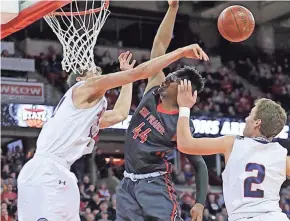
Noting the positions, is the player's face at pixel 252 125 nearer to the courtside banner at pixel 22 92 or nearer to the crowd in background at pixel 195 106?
the crowd in background at pixel 195 106

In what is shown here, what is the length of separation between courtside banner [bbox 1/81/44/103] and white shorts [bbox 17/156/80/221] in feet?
30.5

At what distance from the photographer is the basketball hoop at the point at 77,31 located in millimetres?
5922

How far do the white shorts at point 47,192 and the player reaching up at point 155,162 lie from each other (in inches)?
17.9

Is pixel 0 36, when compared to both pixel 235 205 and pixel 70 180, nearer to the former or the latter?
pixel 70 180

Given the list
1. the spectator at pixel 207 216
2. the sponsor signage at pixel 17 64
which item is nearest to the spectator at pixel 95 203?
the spectator at pixel 207 216

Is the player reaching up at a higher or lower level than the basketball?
lower

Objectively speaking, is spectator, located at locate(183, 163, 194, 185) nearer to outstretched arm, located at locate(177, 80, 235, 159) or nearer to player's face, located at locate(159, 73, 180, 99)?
player's face, located at locate(159, 73, 180, 99)

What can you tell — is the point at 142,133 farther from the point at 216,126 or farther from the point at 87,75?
the point at 216,126

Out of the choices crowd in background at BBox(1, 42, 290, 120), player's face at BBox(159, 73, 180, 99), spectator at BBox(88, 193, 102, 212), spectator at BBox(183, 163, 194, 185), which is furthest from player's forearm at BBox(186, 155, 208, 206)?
spectator at BBox(183, 163, 194, 185)

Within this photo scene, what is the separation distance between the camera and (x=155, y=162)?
15.3 feet

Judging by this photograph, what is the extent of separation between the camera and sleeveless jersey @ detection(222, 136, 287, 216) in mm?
3867

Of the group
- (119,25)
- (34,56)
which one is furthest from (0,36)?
(119,25)

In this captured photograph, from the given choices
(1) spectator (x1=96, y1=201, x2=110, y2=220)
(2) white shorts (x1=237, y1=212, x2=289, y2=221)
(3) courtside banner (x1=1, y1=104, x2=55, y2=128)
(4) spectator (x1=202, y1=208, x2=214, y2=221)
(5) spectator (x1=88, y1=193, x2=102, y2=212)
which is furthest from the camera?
(3) courtside banner (x1=1, y1=104, x2=55, y2=128)

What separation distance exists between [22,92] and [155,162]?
9804 millimetres
